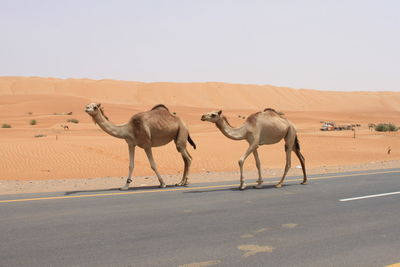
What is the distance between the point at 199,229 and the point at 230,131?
4.93 metres

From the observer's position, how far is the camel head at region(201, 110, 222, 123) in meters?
10.7

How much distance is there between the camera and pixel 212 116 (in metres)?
10.8

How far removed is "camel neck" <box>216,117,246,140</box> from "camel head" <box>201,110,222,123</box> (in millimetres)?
159

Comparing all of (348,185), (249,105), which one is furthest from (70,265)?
(249,105)

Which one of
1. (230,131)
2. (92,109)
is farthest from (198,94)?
(92,109)

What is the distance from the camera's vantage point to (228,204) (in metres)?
8.71

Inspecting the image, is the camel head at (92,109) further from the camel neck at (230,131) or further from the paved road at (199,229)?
the camel neck at (230,131)

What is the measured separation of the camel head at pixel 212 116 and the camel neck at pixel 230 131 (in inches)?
6.3

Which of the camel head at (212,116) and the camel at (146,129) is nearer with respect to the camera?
the camel head at (212,116)

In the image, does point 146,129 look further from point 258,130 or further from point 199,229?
point 199,229

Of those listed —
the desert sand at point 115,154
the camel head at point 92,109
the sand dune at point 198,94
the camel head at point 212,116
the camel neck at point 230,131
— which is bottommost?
the desert sand at point 115,154

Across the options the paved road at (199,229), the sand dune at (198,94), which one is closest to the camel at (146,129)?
the paved road at (199,229)

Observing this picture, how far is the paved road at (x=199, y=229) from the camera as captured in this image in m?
5.18

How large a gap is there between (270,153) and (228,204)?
19.3 m
